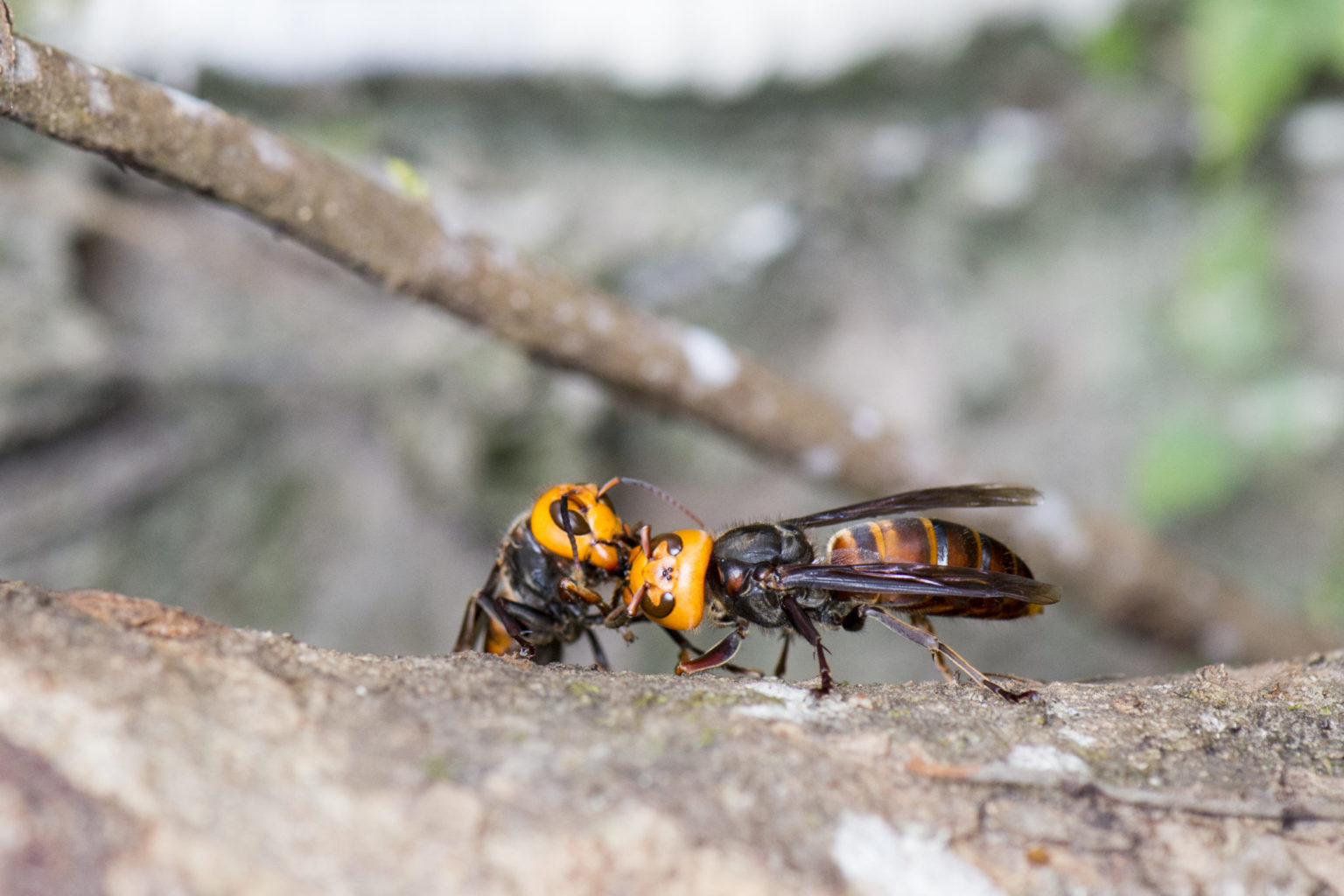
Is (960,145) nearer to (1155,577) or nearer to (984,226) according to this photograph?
(984,226)

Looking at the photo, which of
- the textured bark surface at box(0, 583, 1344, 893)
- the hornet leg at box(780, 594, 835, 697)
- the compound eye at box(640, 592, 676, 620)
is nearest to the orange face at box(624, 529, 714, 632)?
the compound eye at box(640, 592, 676, 620)

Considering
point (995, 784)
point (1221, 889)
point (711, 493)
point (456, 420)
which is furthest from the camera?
point (711, 493)

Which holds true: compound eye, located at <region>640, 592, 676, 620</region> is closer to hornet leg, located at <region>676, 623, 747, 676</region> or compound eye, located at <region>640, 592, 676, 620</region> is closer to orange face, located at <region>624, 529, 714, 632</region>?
orange face, located at <region>624, 529, 714, 632</region>

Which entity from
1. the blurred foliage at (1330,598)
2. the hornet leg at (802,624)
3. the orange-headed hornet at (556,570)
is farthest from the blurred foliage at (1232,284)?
the orange-headed hornet at (556,570)

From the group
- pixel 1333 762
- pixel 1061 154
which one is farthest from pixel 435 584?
pixel 1333 762

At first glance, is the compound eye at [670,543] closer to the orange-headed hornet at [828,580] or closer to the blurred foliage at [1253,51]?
the orange-headed hornet at [828,580]

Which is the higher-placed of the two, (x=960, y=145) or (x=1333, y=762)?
(x=960, y=145)

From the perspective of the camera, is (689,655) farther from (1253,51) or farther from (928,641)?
(1253,51)

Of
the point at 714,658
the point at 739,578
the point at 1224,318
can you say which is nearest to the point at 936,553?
the point at 739,578
